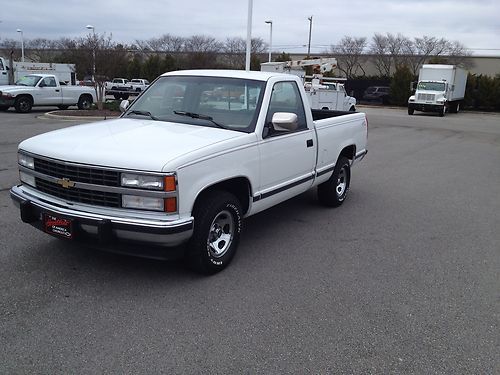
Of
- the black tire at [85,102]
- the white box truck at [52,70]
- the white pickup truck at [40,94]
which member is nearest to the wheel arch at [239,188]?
the white pickup truck at [40,94]

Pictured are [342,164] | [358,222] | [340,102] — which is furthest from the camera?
[340,102]

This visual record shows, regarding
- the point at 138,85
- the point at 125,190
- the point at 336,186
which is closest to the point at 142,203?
the point at 125,190

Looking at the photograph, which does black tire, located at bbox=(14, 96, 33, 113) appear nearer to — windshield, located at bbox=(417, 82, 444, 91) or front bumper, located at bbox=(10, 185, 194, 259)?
front bumper, located at bbox=(10, 185, 194, 259)

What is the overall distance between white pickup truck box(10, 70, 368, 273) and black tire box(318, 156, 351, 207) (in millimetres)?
878

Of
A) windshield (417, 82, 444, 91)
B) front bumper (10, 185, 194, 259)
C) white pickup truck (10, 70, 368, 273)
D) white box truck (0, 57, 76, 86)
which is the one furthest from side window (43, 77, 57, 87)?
windshield (417, 82, 444, 91)

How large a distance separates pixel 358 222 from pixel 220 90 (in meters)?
2.64

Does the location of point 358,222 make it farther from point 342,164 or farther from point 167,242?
A: point 167,242

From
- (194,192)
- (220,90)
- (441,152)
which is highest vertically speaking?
(220,90)

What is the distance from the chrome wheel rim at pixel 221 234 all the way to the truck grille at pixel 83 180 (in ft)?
3.17

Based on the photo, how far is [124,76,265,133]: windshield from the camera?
15.4ft

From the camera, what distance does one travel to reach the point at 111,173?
11.9 feet

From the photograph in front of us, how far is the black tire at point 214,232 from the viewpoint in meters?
3.98

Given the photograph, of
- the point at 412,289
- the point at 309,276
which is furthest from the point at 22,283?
the point at 412,289

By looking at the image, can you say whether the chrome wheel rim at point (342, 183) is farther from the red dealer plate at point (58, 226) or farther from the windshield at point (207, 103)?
the red dealer plate at point (58, 226)
